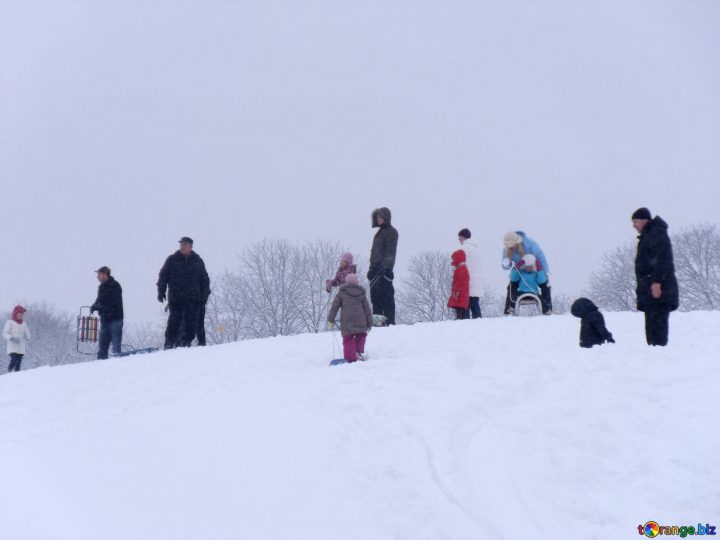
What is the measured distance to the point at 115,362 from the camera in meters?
11.0

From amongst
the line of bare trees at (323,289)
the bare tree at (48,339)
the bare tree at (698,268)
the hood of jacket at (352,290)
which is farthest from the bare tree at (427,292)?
the hood of jacket at (352,290)

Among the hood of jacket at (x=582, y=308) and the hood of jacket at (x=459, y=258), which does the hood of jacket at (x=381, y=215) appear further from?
the hood of jacket at (x=582, y=308)

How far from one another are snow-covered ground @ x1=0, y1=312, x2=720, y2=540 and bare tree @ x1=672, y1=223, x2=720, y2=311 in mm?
34214

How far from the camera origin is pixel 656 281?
Result: 7703 millimetres

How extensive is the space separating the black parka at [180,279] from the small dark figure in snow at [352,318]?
12.6 ft

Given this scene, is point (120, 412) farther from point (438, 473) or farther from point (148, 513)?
point (438, 473)

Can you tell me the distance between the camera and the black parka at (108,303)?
1255 cm

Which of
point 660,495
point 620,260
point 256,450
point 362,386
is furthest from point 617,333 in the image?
point 620,260

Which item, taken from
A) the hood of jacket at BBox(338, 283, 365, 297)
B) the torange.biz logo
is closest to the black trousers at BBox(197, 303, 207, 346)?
the hood of jacket at BBox(338, 283, 365, 297)

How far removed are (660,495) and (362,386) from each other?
10.9 feet

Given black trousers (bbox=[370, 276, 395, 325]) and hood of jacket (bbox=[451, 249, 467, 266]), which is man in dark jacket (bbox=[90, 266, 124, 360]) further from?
hood of jacket (bbox=[451, 249, 467, 266])

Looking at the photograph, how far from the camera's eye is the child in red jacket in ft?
42.5

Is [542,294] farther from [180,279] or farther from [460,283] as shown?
[180,279]

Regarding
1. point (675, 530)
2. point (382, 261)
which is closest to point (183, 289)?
point (382, 261)
